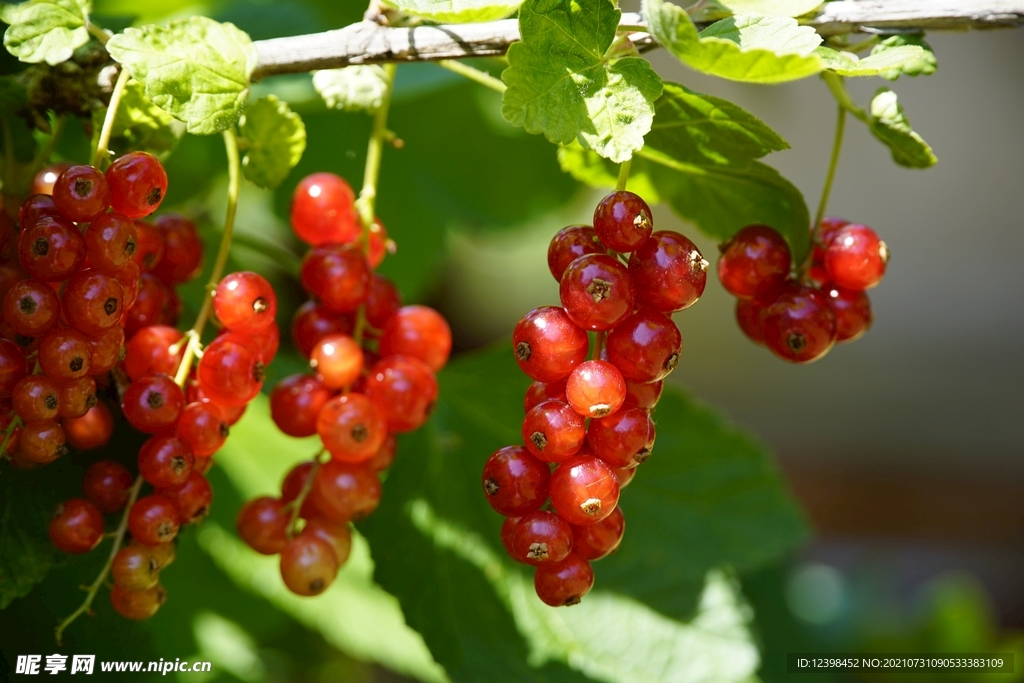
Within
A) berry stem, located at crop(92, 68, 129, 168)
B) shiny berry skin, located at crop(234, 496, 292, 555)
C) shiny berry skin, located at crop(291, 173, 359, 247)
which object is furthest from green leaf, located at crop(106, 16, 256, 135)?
shiny berry skin, located at crop(234, 496, 292, 555)

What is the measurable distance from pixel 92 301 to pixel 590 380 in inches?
9.1

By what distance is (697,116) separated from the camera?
467mm

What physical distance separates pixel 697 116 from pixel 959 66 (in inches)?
72.8

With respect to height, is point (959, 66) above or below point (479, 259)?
above

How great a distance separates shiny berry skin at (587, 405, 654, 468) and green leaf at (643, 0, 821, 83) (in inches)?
6.3

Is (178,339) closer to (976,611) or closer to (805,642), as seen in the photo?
(805,642)

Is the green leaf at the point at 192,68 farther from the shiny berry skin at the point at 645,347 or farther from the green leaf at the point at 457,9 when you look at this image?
the shiny berry skin at the point at 645,347

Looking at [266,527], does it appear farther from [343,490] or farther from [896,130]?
[896,130]

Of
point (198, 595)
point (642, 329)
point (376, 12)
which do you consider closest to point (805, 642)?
point (198, 595)

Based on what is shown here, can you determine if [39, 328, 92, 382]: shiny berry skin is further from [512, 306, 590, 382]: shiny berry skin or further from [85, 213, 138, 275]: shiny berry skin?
[512, 306, 590, 382]: shiny berry skin

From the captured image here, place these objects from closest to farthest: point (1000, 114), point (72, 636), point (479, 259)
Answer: point (72, 636)
point (479, 259)
point (1000, 114)

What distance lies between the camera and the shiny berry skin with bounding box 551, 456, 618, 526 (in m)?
0.40

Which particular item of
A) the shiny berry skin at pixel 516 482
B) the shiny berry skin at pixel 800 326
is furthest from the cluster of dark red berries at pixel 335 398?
the shiny berry skin at pixel 800 326

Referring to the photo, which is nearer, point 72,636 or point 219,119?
point 219,119
